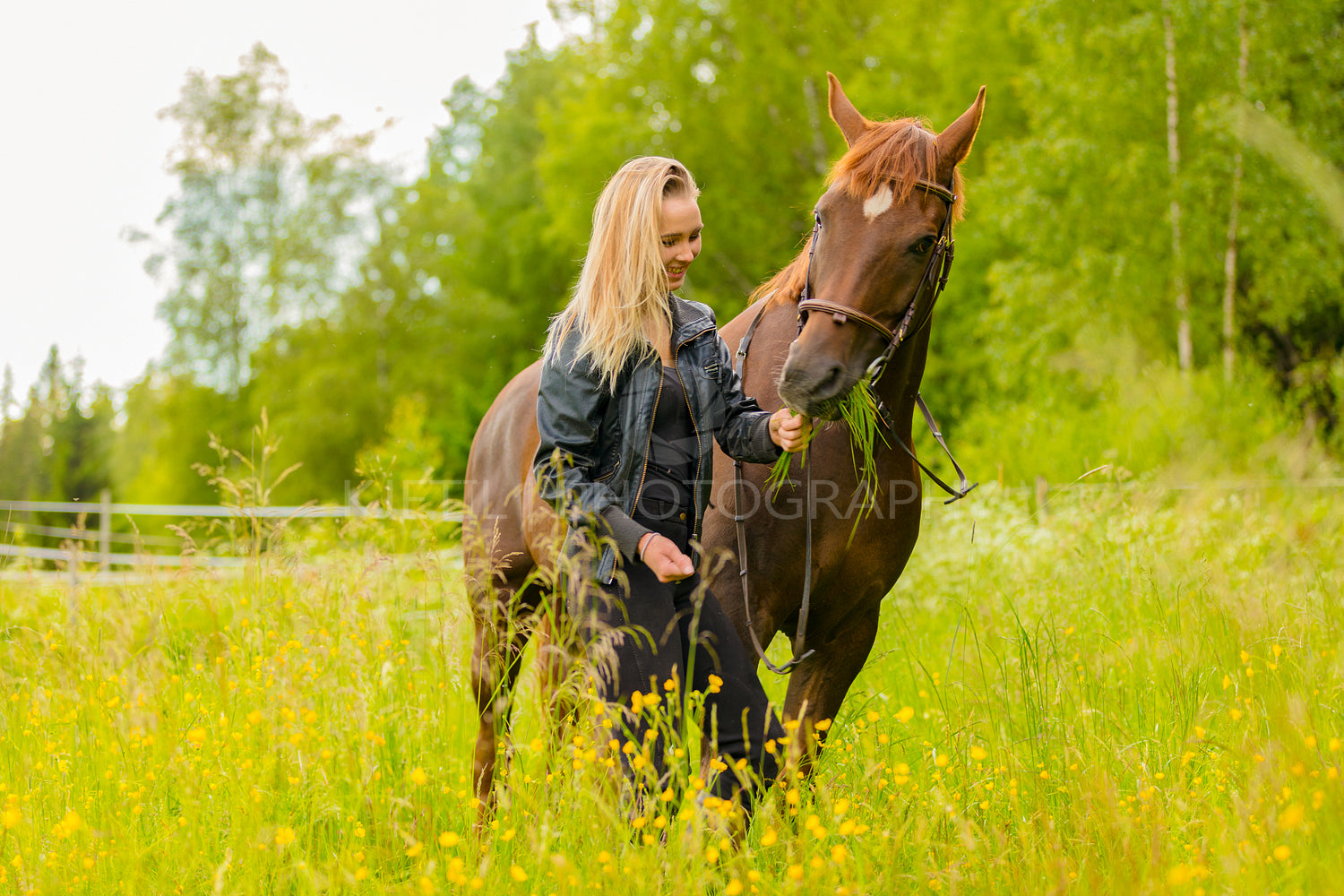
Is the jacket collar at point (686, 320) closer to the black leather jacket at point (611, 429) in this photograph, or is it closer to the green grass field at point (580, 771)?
the black leather jacket at point (611, 429)

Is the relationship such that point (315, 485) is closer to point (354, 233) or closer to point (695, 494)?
point (354, 233)

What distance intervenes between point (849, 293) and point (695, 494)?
68 cm

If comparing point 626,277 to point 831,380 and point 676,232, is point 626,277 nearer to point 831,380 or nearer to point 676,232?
point 676,232

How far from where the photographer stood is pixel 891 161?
8.72ft

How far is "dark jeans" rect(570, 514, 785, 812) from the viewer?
86.9 inches

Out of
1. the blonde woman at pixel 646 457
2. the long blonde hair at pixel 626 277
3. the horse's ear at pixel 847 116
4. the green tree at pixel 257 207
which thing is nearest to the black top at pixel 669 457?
the blonde woman at pixel 646 457

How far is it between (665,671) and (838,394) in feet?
2.67

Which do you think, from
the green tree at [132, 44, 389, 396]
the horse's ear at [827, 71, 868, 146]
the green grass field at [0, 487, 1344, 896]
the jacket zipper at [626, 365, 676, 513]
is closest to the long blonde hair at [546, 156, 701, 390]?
the jacket zipper at [626, 365, 676, 513]

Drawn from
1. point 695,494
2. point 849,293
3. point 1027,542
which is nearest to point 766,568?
point 695,494

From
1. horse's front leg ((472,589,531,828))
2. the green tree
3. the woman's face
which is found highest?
the green tree

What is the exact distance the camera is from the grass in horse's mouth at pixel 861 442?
2.64 m

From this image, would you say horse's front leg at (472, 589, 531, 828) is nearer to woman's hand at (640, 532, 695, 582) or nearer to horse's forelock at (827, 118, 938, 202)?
woman's hand at (640, 532, 695, 582)

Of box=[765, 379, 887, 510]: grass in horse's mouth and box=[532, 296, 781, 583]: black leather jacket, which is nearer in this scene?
box=[532, 296, 781, 583]: black leather jacket

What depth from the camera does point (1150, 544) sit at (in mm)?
5117
